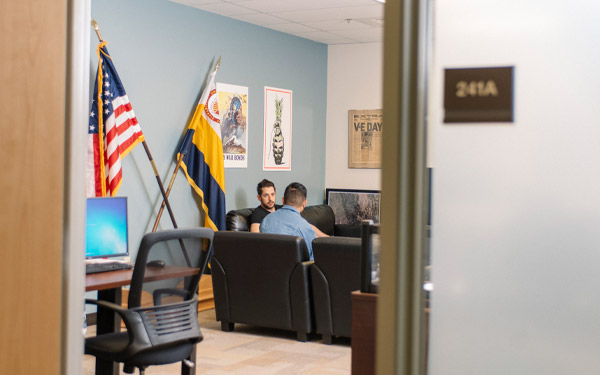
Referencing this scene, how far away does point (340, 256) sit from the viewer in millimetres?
5086

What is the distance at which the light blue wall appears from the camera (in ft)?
19.8

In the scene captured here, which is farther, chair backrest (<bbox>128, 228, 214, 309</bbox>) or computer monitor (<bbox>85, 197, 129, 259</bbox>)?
computer monitor (<bbox>85, 197, 129, 259</bbox>)

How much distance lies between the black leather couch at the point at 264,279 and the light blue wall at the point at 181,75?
104 centimetres

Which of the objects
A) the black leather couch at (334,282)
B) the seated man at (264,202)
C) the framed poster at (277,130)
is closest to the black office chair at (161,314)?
the black leather couch at (334,282)

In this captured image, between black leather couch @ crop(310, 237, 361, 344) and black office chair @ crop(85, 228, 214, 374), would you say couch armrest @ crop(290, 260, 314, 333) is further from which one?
black office chair @ crop(85, 228, 214, 374)

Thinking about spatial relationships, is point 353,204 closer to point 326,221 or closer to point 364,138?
point 326,221

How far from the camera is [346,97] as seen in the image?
28.0 ft

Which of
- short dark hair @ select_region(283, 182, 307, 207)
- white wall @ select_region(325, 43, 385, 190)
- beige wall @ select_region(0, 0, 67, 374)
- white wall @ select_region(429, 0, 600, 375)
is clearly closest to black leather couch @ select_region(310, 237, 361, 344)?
short dark hair @ select_region(283, 182, 307, 207)

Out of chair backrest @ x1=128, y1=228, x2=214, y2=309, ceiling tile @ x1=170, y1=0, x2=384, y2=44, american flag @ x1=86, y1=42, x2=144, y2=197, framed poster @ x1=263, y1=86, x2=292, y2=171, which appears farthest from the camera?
framed poster @ x1=263, y1=86, x2=292, y2=171

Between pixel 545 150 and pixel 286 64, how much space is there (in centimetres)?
688

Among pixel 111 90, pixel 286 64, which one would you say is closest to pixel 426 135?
pixel 111 90

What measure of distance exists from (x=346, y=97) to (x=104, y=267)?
16.9ft

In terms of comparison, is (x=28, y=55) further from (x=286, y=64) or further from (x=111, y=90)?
(x=286, y=64)

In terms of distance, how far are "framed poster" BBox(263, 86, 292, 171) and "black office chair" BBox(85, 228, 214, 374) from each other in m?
4.22
